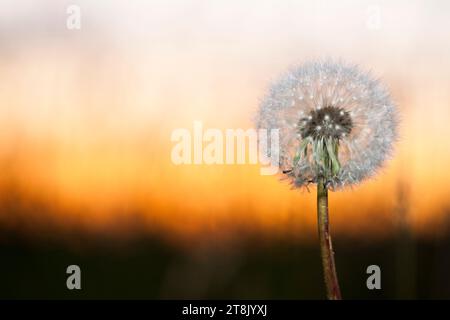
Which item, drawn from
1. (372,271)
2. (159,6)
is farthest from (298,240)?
(159,6)

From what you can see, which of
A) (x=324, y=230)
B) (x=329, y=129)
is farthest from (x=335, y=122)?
(x=324, y=230)

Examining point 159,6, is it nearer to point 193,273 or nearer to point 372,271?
point 193,273

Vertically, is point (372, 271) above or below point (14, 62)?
below

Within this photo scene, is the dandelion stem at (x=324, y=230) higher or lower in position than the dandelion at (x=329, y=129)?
lower

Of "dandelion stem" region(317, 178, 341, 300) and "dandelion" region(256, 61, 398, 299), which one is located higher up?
"dandelion" region(256, 61, 398, 299)
